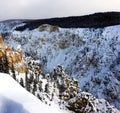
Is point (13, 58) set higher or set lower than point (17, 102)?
lower

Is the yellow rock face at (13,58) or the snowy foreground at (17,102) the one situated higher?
the snowy foreground at (17,102)

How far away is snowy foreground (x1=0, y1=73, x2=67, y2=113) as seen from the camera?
20.7 ft

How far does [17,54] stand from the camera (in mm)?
134250

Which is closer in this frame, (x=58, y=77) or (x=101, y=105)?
(x=101, y=105)

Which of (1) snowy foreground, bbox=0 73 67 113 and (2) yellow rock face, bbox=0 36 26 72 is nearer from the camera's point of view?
(1) snowy foreground, bbox=0 73 67 113

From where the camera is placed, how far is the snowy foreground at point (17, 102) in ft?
20.7

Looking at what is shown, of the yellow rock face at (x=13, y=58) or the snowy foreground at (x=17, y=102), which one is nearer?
the snowy foreground at (x=17, y=102)

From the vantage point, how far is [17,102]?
6.64m

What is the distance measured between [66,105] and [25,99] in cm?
4685

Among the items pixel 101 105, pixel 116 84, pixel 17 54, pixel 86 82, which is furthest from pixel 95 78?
pixel 101 105

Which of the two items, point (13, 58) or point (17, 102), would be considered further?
point (13, 58)

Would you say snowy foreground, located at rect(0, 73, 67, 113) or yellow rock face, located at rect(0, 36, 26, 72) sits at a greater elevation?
snowy foreground, located at rect(0, 73, 67, 113)

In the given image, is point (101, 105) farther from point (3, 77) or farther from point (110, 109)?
point (3, 77)

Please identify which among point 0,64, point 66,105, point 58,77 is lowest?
point 58,77
